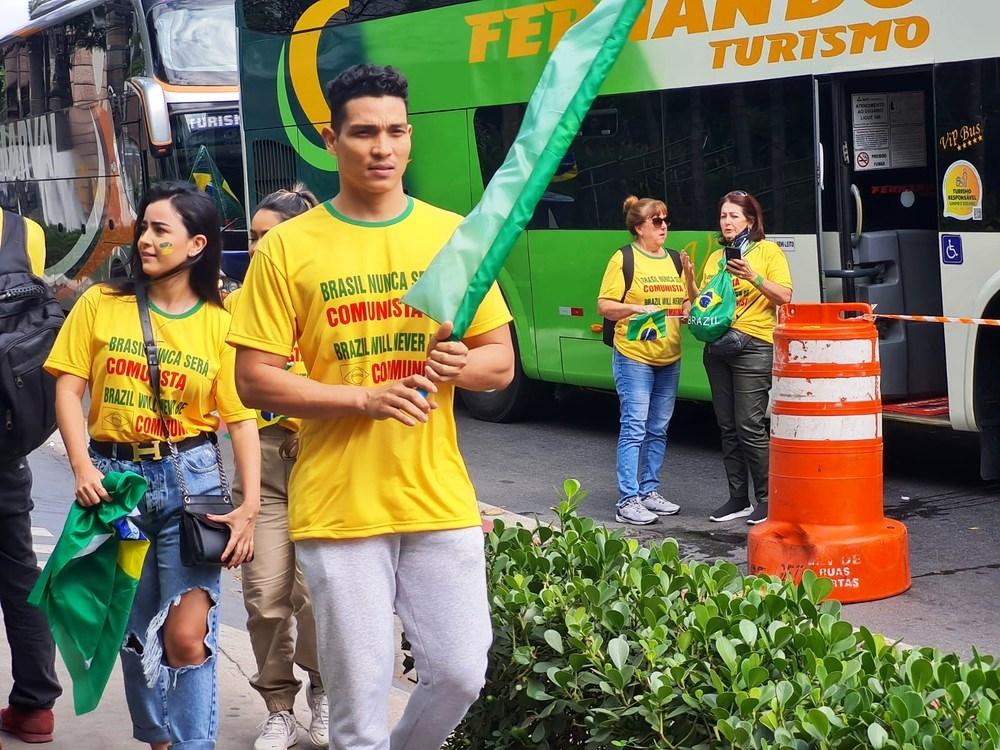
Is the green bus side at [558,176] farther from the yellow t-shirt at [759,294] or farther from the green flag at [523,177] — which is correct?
the green flag at [523,177]

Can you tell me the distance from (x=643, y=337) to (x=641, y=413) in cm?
43

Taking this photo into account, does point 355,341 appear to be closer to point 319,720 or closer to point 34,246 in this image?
point 34,246

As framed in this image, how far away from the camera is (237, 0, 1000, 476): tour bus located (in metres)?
8.29

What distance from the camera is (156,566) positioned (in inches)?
163

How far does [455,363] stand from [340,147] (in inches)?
22.2

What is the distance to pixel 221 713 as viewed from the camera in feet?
16.8

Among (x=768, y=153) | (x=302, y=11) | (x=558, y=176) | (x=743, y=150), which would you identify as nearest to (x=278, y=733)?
(x=768, y=153)

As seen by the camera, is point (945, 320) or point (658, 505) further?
point (658, 505)

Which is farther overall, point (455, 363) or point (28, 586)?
point (28, 586)

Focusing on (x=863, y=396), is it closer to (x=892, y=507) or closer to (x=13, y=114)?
(x=892, y=507)

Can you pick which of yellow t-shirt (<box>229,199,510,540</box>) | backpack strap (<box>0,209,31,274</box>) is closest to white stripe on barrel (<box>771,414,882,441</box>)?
backpack strap (<box>0,209,31,274</box>)

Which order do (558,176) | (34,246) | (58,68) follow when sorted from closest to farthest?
(34,246)
(558,176)
(58,68)

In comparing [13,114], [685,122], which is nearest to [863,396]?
[685,122]

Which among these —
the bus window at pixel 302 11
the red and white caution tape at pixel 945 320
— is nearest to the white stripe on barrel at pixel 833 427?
the red and white caution tape at pixel 945 320
